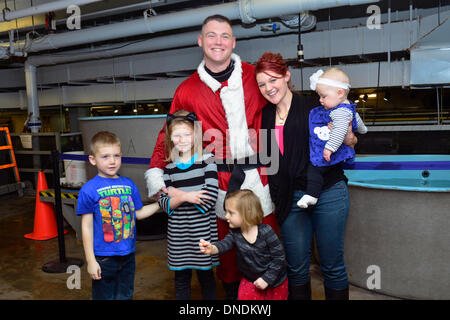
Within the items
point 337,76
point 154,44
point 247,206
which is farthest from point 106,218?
point 154,44

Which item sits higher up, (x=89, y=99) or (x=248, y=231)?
(x=89, y=99)

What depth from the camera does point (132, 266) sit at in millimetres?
2033

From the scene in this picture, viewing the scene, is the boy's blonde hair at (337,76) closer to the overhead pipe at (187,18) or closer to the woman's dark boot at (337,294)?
the woman's dark boot at (337,294)

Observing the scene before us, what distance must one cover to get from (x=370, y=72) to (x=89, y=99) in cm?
614

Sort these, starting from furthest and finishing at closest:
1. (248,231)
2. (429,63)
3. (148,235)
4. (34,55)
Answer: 1. (34,55)
2. (429,63)
3. (148,235)
4. (248,231)

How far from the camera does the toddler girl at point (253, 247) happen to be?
5.78 ft

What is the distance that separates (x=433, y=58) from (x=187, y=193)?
4.12 metres

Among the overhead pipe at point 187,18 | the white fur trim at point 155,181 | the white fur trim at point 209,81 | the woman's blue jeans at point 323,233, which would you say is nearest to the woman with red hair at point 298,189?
the woman's blue jeans at point 323,233

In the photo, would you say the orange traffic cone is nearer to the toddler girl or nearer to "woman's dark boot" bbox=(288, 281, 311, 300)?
the toddler girl

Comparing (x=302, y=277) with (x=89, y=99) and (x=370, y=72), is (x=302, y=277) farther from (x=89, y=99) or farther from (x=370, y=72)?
(x=89, y=99)

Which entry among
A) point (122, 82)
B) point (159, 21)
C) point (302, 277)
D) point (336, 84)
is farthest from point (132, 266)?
point (122, 82)

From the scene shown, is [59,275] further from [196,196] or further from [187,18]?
[187,18]

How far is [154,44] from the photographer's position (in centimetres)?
644

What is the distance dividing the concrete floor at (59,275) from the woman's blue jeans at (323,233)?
3.24 ft
